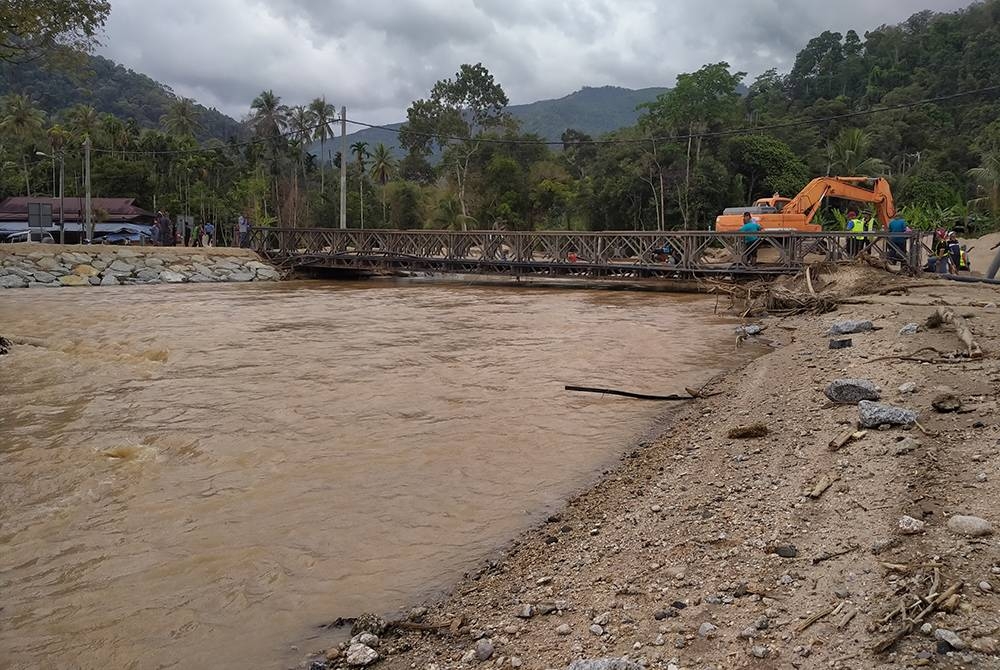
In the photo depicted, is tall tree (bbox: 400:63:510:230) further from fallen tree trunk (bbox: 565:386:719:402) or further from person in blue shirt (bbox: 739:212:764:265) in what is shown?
fallen tree trunk (bbox: 565:386:719:402)

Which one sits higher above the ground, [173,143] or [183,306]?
[173,143]

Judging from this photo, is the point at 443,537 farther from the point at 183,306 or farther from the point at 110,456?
the point at 183,306

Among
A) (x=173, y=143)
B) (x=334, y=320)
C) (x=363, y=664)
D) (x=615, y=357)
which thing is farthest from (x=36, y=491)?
(x=173, y=143)

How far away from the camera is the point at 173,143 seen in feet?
172

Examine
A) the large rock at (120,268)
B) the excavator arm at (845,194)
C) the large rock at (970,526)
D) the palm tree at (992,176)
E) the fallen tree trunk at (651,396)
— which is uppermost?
the palm tree at (992,176)

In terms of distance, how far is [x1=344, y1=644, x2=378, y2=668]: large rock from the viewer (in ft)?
10.3

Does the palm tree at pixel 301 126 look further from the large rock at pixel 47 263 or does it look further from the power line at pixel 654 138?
the large rock at pixel 47 263

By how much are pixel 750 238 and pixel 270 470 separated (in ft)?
63.1

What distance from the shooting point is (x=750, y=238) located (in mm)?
22016

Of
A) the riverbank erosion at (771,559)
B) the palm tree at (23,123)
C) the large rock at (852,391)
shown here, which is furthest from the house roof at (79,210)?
the large rock at (852,391)

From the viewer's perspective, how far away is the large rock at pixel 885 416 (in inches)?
193

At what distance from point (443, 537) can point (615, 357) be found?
257 inches

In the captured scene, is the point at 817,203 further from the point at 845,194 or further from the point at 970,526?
the point at 970,526

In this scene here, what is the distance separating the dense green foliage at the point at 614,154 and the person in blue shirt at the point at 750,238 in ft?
30.8
